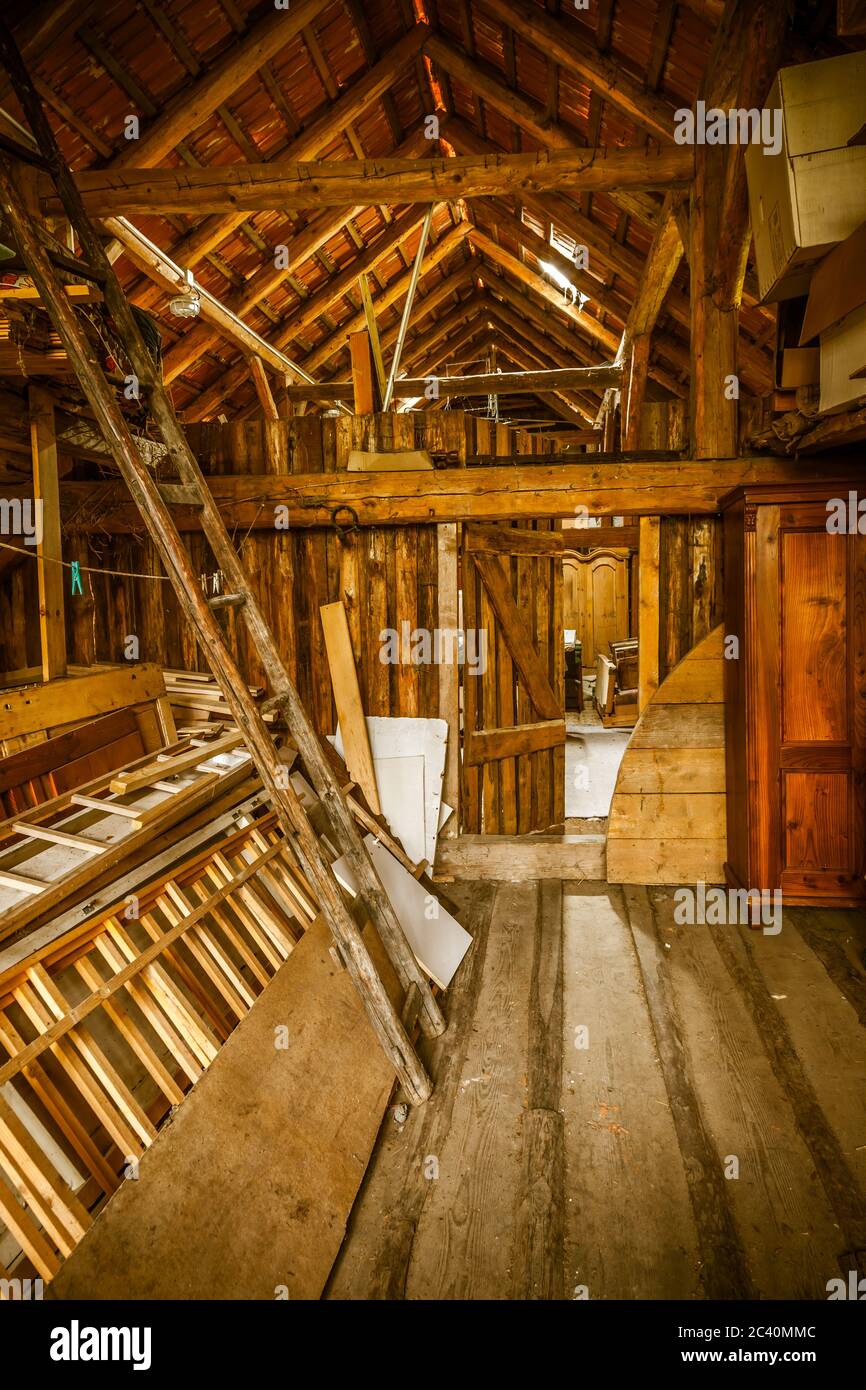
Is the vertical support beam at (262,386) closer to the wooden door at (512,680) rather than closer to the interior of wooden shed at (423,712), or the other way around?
the interior of wooden shed at (423,712)

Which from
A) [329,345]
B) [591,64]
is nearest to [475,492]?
[591,64]

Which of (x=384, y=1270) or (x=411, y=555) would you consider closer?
(x=384, y=1270)

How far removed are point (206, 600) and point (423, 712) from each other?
2070 millimetres

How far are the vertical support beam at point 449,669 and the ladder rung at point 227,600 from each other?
1.73 metres

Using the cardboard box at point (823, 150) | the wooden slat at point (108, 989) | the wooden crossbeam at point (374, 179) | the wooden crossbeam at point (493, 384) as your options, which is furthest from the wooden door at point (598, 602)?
the cardboard box at point (823, 150)

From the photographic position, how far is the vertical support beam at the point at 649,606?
4.62m

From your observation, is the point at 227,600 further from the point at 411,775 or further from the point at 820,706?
the point at 820,706

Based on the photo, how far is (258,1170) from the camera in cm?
234

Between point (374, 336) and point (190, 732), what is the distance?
321 cm

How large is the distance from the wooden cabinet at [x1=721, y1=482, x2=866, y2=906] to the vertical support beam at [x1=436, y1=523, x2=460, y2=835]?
1847 millimetres

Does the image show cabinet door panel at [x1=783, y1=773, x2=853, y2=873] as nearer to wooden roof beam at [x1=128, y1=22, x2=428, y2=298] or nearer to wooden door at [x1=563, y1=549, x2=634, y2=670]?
wooden roof beam at [x1=128, y1=22, x2=428, y2=298]
